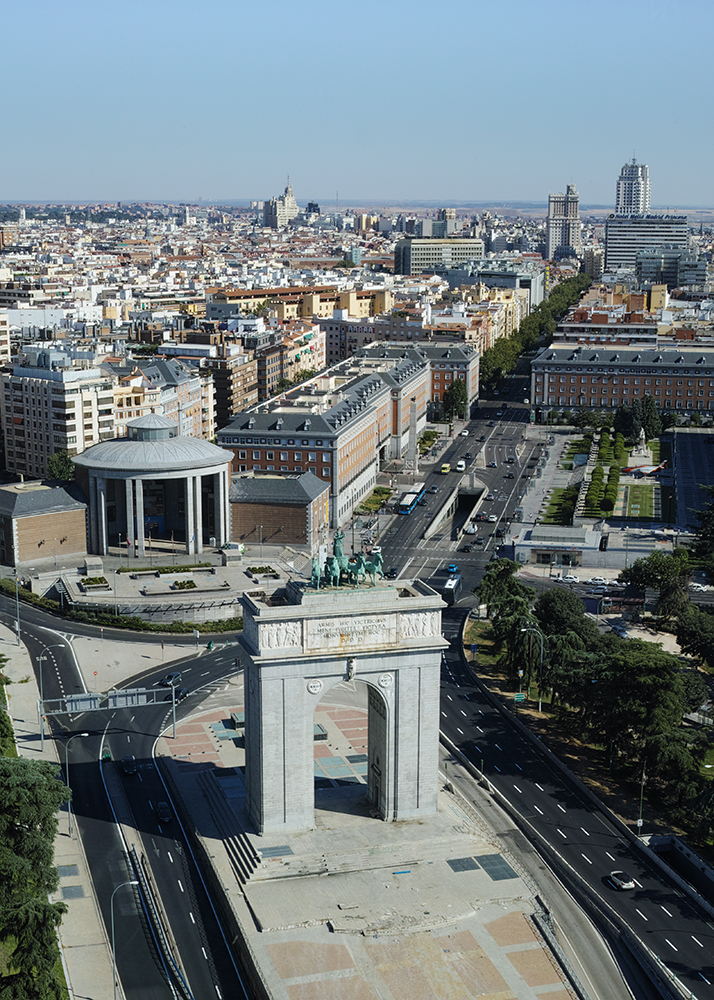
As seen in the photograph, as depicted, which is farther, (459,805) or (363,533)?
(363,533)

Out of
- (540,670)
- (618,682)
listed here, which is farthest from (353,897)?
(540,670)

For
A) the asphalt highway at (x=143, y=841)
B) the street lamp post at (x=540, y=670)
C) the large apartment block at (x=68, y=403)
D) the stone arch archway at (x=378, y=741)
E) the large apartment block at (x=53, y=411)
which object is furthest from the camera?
the large apartment block at (x=68, y=403)

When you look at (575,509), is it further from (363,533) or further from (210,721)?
(210,721)

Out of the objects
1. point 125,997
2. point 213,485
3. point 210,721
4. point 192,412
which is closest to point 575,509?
point 213,485

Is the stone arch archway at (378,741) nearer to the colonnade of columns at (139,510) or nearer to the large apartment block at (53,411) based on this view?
the colonnade of columns at (139,510)

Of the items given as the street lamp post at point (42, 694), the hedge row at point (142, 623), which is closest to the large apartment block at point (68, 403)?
the hedge row at point (142, 623)

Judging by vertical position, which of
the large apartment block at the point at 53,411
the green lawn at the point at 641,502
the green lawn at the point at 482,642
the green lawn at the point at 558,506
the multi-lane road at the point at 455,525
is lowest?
the green lawn at the point at 482,642

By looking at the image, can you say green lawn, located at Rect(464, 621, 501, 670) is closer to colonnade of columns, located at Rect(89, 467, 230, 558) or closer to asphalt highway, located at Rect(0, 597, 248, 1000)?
asphalt highway, located at Rect(0, 597, 248, 1000)
